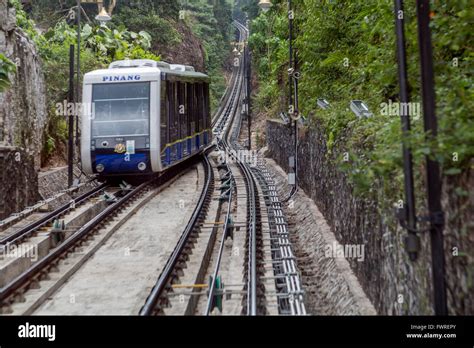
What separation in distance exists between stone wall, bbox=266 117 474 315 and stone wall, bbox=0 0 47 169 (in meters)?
10.7

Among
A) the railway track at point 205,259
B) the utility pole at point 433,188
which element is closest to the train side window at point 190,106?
the railway track at point 205,259

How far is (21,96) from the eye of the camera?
22.6 meters

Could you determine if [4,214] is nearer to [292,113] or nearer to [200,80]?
[292,113]

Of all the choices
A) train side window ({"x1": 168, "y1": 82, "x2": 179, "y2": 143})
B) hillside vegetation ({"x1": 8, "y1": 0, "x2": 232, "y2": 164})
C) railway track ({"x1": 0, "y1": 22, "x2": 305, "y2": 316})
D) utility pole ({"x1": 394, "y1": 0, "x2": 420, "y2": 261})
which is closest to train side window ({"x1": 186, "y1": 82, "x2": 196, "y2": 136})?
train side window ({"x1": 168, "y1": 82, "x2": 179, "y2": 143})

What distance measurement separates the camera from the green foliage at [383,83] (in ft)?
18.5

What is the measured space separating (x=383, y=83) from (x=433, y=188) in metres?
2.32

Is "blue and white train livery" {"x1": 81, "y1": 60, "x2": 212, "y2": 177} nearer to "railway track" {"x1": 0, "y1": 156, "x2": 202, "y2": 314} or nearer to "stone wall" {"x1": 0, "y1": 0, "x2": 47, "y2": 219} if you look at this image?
"railway track" {"x1": 0, "y1": 156, "x2": 202, "y2": 314}

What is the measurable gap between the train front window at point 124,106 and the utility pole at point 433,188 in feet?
43.3

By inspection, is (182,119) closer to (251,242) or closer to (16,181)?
(16,181)

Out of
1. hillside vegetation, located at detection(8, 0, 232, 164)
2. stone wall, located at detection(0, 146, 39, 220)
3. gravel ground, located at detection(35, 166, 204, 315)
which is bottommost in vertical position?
gravel ground, located at detection(35, 166, 204, 315)

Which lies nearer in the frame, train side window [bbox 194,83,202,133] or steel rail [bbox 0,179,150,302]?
steel rail [bbox 0,179,150,302]

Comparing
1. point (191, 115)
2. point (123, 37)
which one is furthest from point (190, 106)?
point (123, 37)

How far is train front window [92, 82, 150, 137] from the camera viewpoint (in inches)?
710

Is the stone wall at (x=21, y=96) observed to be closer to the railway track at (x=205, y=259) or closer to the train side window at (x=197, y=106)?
the railway track at (x=205, y=259)
